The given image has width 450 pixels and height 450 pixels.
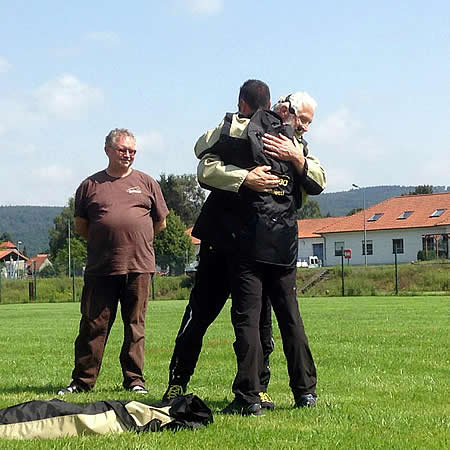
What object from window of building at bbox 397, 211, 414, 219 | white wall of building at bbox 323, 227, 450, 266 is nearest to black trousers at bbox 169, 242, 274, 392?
white wall of building at bbox 323, 227, 450, 266

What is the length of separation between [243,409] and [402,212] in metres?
79.0

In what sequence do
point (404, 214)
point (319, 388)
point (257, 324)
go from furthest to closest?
point (404, 214) → point (319, 388) → point (257, 324)

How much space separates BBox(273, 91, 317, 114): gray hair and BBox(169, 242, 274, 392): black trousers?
1.09 m

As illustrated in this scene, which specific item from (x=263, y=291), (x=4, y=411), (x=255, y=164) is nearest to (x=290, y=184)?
(x=255, y=164)

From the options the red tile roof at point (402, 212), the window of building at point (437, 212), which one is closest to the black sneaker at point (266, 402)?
the red tile roof at point (402, 212)

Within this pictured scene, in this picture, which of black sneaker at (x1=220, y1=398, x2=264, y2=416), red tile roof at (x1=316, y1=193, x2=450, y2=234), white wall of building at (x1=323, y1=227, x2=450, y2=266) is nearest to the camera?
black sneaker at (x1=220, y1=398, x2=264, y2=416)

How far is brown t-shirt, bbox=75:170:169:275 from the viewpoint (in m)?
7.50

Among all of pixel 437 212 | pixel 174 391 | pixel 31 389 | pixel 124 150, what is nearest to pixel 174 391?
pixel 174 391

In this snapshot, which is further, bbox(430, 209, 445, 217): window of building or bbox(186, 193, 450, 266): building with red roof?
bbox(430, 209, 445, 217): window of building

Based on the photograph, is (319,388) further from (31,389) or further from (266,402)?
(31,389)

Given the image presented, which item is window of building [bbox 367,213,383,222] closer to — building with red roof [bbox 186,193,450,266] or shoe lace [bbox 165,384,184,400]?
building with red roof [bbox 186,193,450,266]

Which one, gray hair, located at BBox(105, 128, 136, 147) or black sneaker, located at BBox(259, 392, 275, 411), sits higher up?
gray hair, located at BBox(105, 128, 136, 147)

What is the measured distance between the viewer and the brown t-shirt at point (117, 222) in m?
7.50

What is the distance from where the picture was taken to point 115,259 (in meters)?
7.49
